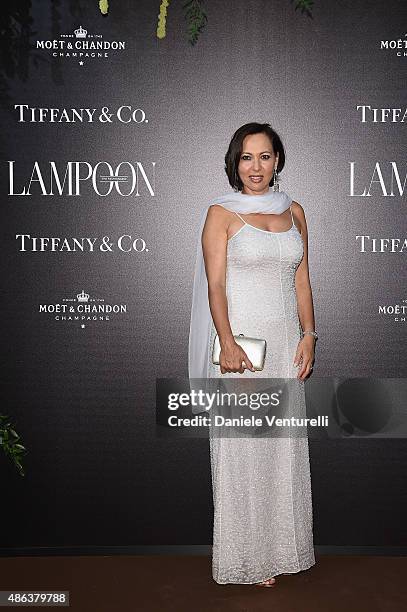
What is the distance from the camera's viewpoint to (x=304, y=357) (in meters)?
3.21

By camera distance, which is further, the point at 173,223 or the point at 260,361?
the point at 173,223

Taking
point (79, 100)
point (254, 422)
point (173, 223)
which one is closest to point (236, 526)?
point (254, 422)

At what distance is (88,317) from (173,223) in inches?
24.0

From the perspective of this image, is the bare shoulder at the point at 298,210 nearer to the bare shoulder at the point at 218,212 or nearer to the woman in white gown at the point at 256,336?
the woman in white gown at the point at 256,336

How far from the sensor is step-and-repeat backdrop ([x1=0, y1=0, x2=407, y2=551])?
354 centimetres

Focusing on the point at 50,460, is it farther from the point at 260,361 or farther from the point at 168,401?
the point at 260,361

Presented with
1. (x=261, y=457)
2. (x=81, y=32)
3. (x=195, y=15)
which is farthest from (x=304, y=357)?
(x=81, y=32)

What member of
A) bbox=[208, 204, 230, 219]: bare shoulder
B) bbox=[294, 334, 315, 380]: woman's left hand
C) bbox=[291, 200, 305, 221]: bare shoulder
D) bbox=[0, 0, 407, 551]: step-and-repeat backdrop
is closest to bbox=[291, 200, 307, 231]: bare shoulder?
bbox=[291, 200, 305, 221]: bare shoulder

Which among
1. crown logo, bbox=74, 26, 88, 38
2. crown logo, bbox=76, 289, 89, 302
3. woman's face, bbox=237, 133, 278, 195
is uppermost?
crown logo, bbox=74, 26, 88, 38

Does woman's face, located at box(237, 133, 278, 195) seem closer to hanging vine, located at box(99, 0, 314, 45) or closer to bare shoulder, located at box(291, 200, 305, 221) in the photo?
bare shoulder, located at box(291, 200, 305, 221)

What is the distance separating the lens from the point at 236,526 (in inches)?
125

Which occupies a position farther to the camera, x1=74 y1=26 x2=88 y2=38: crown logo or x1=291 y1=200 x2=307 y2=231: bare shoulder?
x1=74 y1=26 x2=88 y2=38: crown logo

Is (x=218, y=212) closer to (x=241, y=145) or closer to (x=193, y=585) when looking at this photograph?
(x=241, y=145)

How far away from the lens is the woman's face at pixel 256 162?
124 inches
